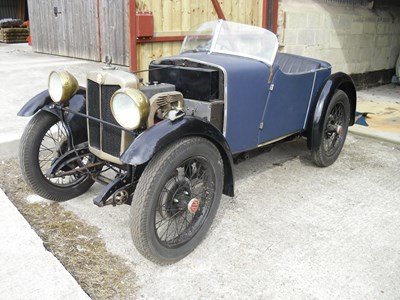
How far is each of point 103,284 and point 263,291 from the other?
0.91 m

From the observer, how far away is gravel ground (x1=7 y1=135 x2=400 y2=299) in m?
2.38

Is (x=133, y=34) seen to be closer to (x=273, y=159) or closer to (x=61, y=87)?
(x=273, y=159)

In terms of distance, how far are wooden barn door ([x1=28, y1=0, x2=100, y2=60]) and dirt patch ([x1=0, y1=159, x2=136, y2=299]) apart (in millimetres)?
6404

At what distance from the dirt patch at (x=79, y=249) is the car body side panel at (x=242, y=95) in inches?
48.0

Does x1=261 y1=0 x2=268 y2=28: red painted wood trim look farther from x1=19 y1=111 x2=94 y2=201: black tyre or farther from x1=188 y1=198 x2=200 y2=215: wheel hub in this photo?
x1=188 y1=198 x2=200 y2=215: wheel hub

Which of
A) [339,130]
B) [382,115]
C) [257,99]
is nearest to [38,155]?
[257,99]

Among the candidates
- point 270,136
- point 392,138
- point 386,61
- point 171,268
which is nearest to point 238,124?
point 270,136

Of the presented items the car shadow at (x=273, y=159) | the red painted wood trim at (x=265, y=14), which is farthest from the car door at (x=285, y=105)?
the red painted wood trim at (x=265, y=14)

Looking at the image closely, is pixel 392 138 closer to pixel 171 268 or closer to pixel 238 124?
pixel 238 124

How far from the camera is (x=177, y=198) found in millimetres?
2604

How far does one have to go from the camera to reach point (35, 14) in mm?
11398

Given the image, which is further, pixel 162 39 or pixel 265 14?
pixel 265 14

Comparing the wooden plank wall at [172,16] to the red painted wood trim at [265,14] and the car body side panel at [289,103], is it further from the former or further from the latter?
the car body side panel at [289,103]

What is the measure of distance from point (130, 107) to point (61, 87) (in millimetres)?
739
